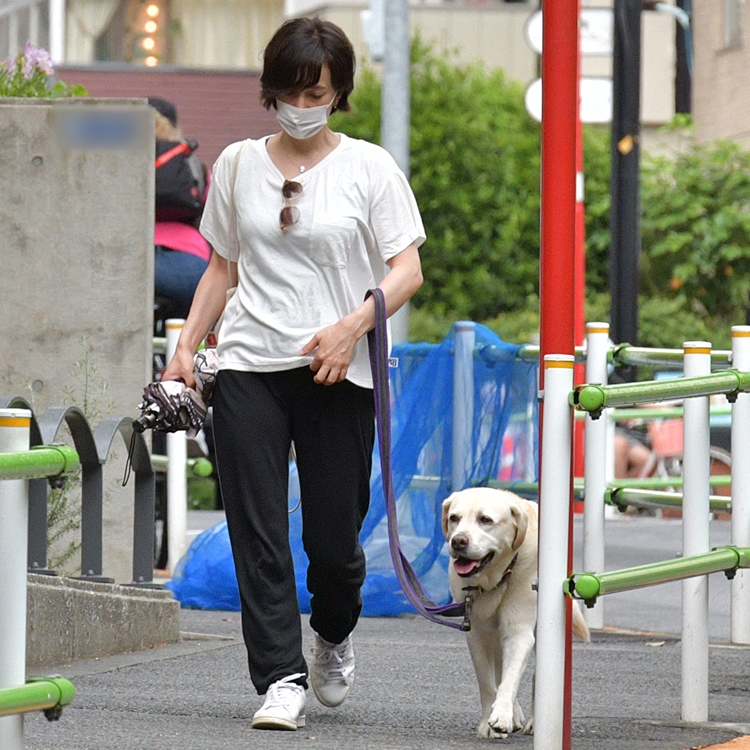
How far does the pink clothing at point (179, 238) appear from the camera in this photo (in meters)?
9.01

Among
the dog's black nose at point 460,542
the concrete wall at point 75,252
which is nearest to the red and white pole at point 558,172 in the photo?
the dog's black nose at point 460,542

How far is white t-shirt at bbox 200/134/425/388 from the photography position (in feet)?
15.2

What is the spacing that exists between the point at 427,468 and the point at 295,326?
3.31 metres

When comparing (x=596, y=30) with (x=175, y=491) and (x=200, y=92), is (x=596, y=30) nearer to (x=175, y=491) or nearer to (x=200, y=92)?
(x=200, y=92)

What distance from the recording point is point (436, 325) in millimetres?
20359

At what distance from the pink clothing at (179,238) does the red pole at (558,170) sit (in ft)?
15.6

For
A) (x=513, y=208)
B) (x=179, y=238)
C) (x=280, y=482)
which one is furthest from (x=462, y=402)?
(x=513, y=208)

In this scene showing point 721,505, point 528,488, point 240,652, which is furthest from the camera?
point 528,488

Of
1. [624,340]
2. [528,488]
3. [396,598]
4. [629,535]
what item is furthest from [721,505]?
[624,340]

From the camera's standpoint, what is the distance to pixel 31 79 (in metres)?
7.10

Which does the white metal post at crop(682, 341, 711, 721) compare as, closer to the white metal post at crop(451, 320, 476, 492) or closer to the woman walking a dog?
the woman walking a dog

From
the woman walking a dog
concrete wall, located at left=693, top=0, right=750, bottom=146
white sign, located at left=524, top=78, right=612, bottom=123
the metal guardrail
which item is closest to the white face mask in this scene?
the woman walking a dog

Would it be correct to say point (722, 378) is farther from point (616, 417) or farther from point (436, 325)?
point (436, 325)

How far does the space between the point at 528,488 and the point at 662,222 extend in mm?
13780
